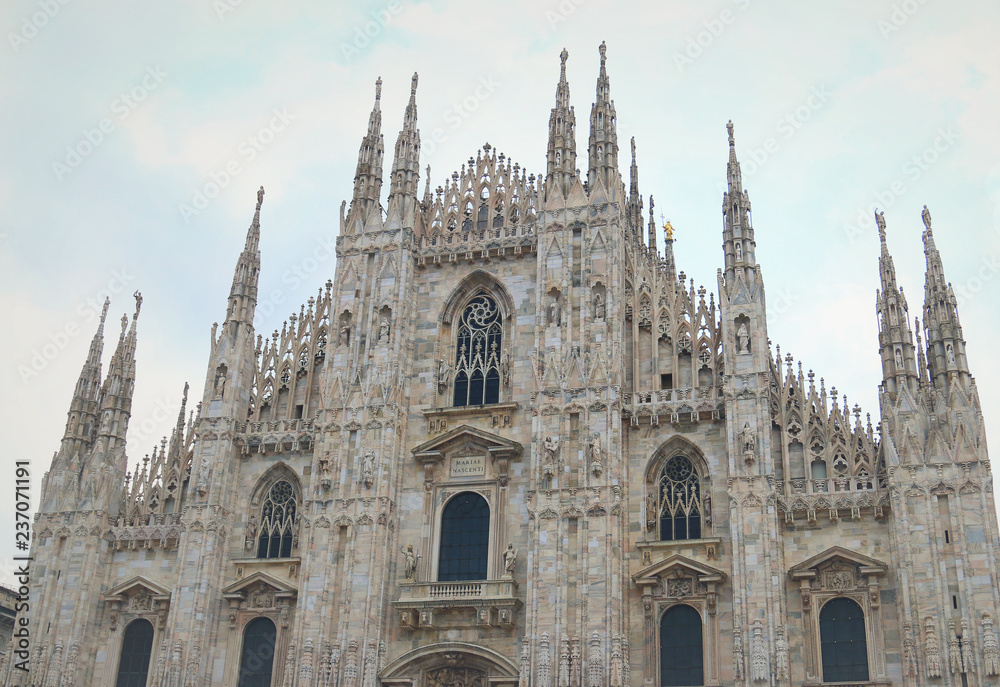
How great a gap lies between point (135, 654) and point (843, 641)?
2022 cm

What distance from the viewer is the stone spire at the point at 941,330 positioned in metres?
28.2

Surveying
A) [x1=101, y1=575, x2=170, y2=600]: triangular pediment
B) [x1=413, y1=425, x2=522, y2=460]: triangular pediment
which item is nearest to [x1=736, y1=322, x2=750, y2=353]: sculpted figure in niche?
[x1=413, y1=425, x2=522, y2=460]: triangular pediment

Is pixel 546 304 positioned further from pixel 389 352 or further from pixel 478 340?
pixel 389 352

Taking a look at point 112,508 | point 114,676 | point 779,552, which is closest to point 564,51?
point 779,552

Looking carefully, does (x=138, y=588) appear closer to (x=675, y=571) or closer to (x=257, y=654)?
(x=257, y=654)

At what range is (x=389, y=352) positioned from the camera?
32625 millimetres

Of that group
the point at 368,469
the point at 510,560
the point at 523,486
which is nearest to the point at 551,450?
the point at 523,486

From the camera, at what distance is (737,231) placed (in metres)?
31.5

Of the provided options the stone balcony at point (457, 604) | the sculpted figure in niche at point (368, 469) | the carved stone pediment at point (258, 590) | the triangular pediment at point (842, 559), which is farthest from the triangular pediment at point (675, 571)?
the carved stone pediment at point (258, 590)

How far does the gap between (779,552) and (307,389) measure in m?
15.4

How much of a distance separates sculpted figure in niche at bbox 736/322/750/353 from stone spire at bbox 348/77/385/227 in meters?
12.9

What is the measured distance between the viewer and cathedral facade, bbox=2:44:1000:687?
88.5 ft

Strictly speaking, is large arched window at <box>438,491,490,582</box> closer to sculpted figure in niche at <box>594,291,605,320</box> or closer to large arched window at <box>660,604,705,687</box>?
large arched window at <box>660,604,705,687</box>

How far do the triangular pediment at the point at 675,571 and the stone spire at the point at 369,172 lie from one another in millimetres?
15070
